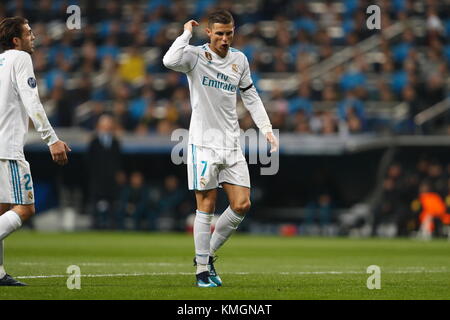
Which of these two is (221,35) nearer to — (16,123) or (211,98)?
(211,98)

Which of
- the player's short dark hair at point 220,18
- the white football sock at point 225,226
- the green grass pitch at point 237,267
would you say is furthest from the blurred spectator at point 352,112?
the player's short dark hair at point 220,18

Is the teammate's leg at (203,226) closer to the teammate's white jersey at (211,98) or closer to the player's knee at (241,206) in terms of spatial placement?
the player's knee at (241,206)

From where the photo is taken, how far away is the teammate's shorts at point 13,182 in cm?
852

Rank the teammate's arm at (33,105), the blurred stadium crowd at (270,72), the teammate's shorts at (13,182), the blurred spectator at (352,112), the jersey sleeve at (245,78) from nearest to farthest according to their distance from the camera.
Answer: the teammate's arm at (33,105)
the teammate's shorts at (13,182)
the jersey sleeve at (245,78)
the blurred spectator at (352,112)
the blurred stadium crowd at (270,72)

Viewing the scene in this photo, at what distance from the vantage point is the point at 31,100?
8453 millimetres

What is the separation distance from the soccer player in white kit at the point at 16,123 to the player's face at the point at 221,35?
1.66 meters

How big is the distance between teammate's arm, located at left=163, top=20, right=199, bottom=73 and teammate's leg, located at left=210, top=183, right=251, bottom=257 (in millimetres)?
1177

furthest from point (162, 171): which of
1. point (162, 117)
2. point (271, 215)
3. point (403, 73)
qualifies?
point (403, 73)

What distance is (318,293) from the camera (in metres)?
8.29

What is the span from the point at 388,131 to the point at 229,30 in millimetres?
13362

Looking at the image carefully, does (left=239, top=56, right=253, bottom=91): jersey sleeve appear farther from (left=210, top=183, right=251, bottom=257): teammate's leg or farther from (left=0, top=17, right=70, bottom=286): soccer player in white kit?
(left=0, top=17, right=70, bottom=286): soccer player in white kit

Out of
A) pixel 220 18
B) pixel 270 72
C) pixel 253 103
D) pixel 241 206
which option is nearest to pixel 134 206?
pixel 270 72

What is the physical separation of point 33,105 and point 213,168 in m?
1.73
